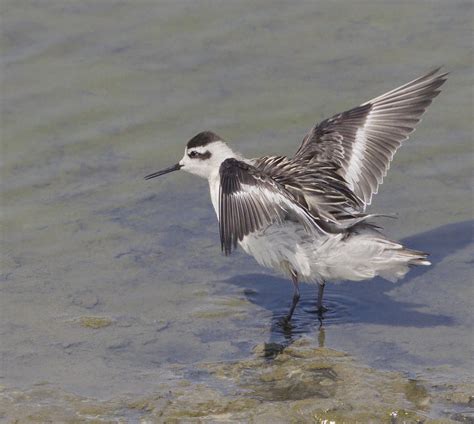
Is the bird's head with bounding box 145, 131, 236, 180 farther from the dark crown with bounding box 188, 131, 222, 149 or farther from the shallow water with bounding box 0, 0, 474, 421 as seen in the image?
the shallow water with bounding box 0, 0, 474, 421

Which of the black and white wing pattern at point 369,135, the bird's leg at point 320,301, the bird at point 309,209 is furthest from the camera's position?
the black and white wing pattern at point 369,135

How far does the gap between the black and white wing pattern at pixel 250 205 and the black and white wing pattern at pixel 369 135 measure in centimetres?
124

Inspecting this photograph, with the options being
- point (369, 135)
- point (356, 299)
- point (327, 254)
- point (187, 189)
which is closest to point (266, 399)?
point (327, 254)

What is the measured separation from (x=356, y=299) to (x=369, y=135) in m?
1.72

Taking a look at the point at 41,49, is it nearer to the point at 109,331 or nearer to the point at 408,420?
the point at 109,331

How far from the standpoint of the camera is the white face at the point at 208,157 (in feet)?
31.6

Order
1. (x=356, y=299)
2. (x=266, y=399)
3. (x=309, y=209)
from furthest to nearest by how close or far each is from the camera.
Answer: (x=356, y=299)
(x=309, y=209)
(x=266, y=399)

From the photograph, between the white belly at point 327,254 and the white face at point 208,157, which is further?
the white face at point 208,157

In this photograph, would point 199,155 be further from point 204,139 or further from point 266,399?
point 266,399

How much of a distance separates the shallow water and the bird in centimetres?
54

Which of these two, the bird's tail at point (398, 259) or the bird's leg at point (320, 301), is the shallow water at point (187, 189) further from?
the bird's tail at point (398, 259)

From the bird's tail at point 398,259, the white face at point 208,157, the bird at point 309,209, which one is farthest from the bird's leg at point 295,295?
the white face at point 208,157

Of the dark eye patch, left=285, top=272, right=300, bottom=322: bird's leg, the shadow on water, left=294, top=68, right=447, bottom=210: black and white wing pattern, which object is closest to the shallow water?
the shadow on water

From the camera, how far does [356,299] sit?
30.1 ft
